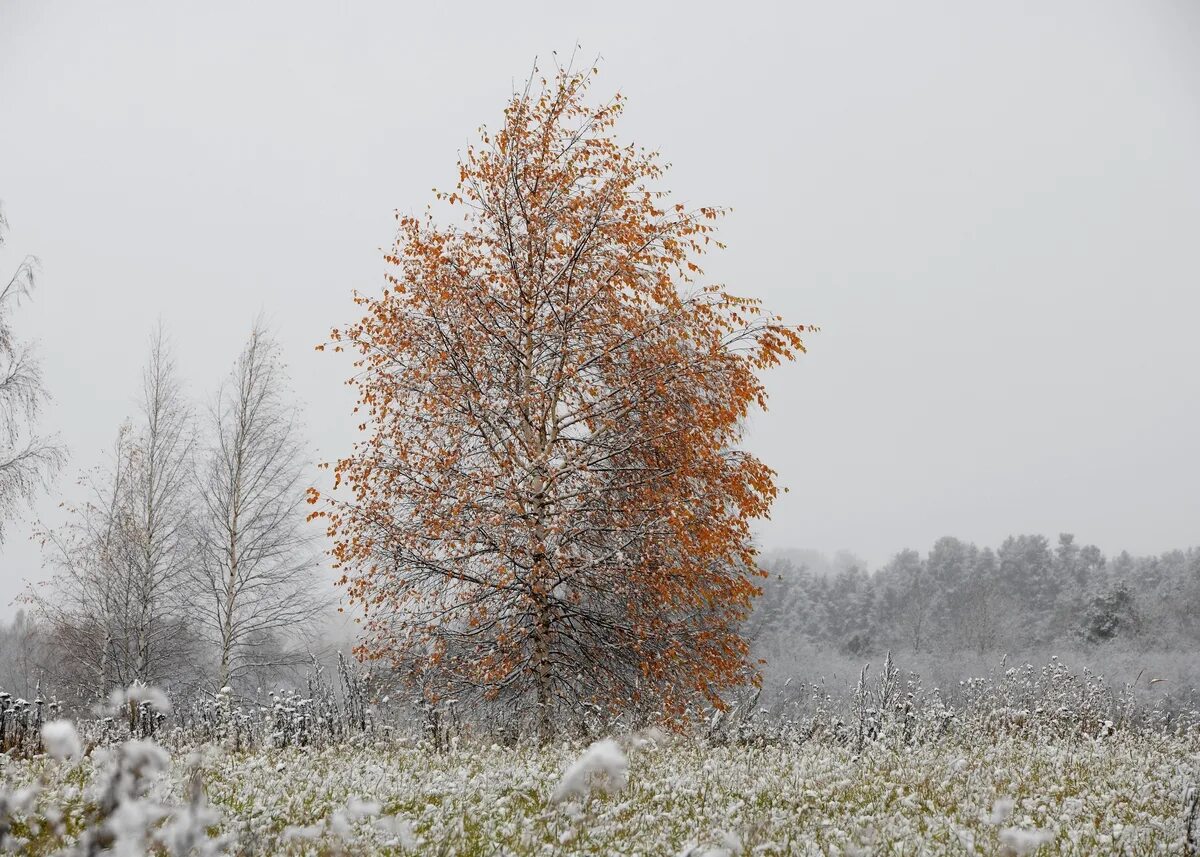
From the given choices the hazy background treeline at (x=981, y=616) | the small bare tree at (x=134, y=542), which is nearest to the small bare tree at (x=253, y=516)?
the small bare tree at (x=134, y=542)

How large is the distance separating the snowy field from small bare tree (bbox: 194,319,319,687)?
1395 cm

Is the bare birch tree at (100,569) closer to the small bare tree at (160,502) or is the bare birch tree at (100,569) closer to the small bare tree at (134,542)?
the small bare tree at (134,542)

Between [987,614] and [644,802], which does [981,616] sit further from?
[644,802]

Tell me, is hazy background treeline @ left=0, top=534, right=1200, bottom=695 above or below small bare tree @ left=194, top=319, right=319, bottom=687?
below

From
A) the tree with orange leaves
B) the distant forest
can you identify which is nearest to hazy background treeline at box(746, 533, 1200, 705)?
the distant forest

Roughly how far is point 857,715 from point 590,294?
6590 millimetres

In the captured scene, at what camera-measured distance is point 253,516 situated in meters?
20.0

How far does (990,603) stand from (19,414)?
2702 inches

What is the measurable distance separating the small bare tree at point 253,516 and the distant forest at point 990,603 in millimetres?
37168

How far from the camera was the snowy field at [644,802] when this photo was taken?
3723 mm

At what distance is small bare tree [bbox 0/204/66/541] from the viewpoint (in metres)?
14.4

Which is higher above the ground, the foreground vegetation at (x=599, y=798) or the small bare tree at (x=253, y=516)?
the small bare tree at (x=253, y=516)

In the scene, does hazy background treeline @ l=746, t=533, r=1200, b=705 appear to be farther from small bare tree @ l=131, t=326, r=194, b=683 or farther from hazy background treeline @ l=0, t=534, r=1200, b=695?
small bare tree @ l=131, t=326, r=194, b=683

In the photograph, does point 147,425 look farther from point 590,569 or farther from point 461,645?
point 590,569
